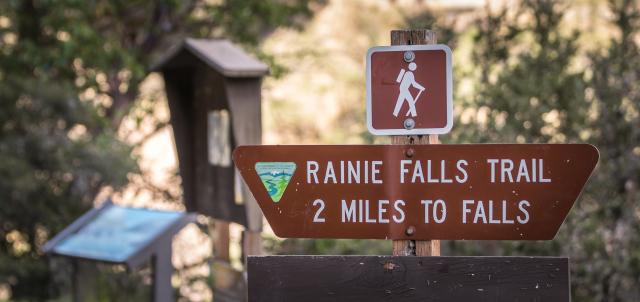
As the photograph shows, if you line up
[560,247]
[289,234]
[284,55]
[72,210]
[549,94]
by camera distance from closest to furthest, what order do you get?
1. [289,234]
2. [560,247]
3. [549,94]
4. [72,210]
5. [284,55]

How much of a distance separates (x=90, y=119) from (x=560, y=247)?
6.23 meters

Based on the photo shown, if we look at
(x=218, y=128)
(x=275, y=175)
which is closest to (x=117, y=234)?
(x=218, y=128)

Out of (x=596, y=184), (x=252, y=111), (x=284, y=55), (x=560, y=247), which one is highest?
(x=284, y=55)

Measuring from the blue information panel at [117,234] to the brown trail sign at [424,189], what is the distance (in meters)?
3.55

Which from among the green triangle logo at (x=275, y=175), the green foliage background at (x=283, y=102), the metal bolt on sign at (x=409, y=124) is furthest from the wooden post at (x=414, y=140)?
the green foliage background at (x=283, y=102)

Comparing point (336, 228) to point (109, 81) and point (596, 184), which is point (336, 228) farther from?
point (109, 81)

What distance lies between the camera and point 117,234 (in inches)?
276

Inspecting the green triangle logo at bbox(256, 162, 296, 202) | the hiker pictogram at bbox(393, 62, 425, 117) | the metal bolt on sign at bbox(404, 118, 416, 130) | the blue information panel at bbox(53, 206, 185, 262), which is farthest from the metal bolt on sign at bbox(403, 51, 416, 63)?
the blue information panel at bbox(53, 206, 185, 262)

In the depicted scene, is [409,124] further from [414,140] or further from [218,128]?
[218,128]

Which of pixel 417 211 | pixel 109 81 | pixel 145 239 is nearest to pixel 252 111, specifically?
pixel 145 239

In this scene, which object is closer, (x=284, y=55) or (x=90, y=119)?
(x=90, y=119)

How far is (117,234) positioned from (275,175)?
4.01 metres

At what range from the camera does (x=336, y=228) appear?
3219 millimetres

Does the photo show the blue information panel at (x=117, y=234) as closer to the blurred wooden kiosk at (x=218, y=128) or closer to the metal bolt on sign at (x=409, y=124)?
the blurred wooden kiosk at (x=218, y=128)
